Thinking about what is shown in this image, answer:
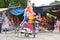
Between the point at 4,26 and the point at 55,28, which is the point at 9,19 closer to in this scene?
the point at 4,26

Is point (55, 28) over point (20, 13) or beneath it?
beneath

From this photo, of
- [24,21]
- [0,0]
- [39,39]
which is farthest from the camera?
[0,0]

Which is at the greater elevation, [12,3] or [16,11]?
[12,3]

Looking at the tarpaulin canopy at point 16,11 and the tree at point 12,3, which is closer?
the tarpaulin canopy at point 16,11

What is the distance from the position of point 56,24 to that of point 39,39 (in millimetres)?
6786

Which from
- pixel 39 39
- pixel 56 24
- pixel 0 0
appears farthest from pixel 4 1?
pixel 39 39

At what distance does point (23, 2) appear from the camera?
32.8 meters

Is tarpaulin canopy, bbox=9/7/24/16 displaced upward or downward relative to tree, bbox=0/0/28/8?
downward

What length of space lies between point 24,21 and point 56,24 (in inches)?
125

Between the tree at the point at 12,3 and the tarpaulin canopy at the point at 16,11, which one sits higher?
the tree at the point at 12,3

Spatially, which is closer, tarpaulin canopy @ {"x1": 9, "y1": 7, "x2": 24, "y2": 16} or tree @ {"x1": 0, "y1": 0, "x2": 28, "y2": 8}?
tarpaulin canopy @ {"x1": 9, "y1": 7, "x2": 24, "y2": 16}

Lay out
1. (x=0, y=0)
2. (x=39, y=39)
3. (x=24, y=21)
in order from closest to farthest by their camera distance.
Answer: (x=39, y=39) < (x=24, y=21) < (x=0, y=0)

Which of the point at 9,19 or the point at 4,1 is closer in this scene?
the point at 9,19

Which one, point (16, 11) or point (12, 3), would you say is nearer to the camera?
point (16, 11)
